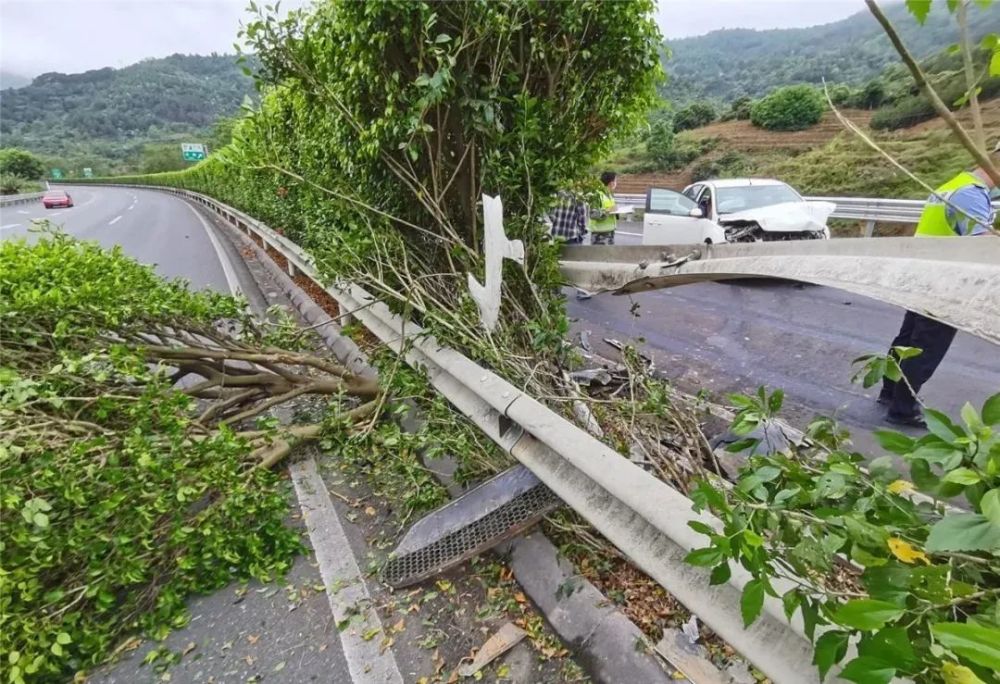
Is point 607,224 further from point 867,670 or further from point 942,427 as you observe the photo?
point 867,670

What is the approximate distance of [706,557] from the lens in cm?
108

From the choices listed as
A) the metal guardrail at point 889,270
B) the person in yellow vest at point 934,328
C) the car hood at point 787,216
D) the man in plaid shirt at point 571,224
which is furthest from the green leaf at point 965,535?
the car hood at point 787,216

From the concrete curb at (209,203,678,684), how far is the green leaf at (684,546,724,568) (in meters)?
0.93

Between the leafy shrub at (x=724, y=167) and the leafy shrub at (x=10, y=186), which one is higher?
the leafy shrub at (x=10, y=186)

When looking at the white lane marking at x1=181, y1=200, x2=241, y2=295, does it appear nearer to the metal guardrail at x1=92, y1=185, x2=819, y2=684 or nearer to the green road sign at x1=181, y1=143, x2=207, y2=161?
the metal guardrail at x1=92, y1=185, x2=819, y2=684

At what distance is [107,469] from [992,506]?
2.73 metres

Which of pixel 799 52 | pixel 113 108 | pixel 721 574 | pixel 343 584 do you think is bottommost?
pixel 343 584

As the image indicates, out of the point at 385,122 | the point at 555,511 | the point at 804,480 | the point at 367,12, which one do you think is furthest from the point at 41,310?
the point at 804,480

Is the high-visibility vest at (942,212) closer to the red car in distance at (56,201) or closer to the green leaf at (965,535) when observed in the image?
the green leaf at (965,535)

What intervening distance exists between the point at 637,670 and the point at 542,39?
296cm

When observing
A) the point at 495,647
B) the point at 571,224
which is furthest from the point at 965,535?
the point at 571,224

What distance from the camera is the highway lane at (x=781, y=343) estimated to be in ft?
14.4

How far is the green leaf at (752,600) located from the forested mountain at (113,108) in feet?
477

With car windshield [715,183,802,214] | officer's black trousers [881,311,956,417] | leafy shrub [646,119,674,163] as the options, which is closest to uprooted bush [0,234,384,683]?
officer's black trousers [881,311,956,417]
